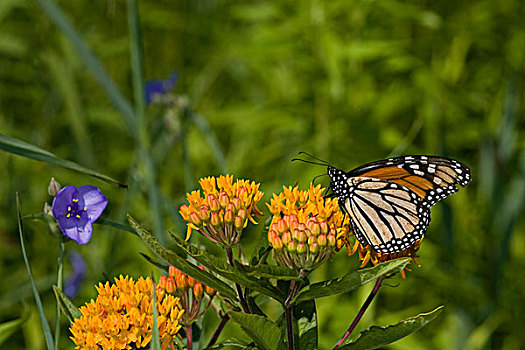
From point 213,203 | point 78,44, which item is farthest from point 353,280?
point 78,44

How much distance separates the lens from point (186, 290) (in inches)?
53.1

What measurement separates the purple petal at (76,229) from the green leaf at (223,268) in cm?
30

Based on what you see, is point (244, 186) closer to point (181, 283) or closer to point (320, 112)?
point (181, 283)

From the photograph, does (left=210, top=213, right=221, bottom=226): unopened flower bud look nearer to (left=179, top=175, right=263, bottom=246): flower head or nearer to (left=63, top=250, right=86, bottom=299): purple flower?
(left=179, top=175, right=263, bottom=246): flower head

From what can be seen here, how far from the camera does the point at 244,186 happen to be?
134cm

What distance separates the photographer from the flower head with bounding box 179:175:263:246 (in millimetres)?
1294

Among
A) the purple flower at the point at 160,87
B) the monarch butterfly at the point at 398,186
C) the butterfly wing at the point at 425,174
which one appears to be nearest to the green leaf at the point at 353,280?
the monarch butterfly at the point at 398,186

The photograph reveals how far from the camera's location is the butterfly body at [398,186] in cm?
169

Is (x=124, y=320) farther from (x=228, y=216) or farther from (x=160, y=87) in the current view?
(x=160, y=87)

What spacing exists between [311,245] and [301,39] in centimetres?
228

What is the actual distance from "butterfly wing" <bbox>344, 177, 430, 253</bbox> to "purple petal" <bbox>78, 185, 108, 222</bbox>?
1.92 ft

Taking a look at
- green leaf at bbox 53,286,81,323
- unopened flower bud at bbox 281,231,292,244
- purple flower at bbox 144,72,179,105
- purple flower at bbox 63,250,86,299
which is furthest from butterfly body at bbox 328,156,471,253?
purple flower at bbox 144,72,179,105

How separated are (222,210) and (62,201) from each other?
0.39 meters

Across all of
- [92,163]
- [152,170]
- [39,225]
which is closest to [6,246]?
[39,225]
